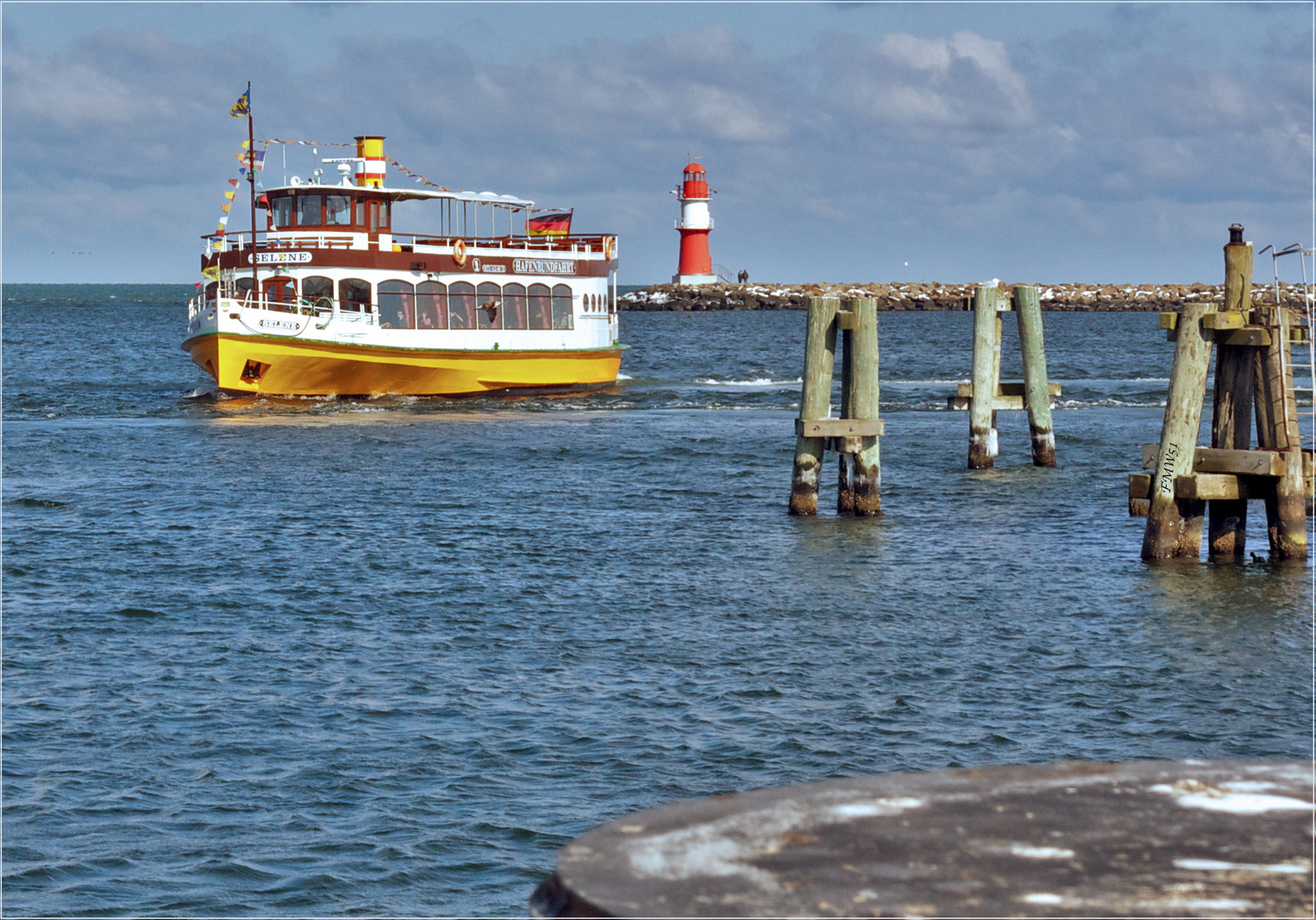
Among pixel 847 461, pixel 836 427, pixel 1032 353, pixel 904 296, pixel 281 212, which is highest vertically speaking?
pixel 904 296

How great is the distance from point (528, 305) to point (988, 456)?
1618cm

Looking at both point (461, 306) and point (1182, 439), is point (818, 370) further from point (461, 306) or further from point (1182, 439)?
point (461, 306)

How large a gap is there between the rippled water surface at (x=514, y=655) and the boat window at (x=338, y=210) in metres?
10.5

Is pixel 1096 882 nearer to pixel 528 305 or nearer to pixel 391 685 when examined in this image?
pixel 391 685

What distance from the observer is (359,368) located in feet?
106

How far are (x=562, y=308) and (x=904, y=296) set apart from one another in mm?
85298

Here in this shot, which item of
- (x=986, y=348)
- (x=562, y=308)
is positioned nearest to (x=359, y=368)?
(x=562, y=308)

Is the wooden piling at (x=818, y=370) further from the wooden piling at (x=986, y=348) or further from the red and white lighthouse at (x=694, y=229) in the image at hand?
the red and white lighthouse at (x=694, y=229)

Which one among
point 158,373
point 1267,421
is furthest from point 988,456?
point 158,373

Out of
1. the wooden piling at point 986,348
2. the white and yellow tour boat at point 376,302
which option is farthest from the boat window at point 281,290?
the wooden piling at point 986,348

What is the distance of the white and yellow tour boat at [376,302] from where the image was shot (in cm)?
3139

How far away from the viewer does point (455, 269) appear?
33.7 m

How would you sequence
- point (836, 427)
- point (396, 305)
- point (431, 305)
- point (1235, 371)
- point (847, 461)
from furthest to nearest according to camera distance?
point (431, 305)
point (396, 305)
point (847, 461)
point (836, 427)
point (1235, 371)

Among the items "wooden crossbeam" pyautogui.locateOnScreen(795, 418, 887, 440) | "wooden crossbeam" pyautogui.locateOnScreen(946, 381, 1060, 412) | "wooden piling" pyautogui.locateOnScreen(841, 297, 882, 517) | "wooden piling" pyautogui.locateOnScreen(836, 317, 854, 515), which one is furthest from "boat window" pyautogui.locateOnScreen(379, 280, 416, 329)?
"wooden crossbeam" pyautogui.locateOnScreen(795, 418, 887, 440)
